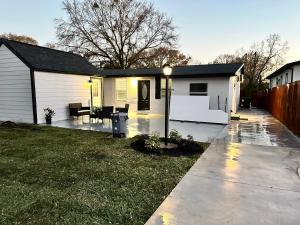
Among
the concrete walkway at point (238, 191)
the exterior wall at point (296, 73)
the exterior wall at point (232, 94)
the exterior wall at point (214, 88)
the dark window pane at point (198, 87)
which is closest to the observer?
the concrete walkway at point (238, 191)

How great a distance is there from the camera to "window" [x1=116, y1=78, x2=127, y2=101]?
1466 cm

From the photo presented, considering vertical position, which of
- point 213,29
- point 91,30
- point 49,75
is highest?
point 91,30

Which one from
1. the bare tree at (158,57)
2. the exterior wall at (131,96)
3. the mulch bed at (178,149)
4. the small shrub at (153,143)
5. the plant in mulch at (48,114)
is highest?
the bare tree at (158,57)

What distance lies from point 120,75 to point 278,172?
11.3 meters

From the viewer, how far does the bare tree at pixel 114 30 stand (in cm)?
2459

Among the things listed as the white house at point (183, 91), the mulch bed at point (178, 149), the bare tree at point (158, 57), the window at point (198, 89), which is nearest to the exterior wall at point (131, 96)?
the white house at point (183, 91)

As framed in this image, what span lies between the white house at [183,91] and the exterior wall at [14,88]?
16.9ft

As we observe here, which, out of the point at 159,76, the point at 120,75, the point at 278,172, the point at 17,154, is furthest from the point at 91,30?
the point at 278,172

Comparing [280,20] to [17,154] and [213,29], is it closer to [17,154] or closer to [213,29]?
[213,29]

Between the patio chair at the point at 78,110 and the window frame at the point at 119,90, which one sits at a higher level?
the window frame at the point at 119,90

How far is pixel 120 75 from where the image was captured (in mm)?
14289

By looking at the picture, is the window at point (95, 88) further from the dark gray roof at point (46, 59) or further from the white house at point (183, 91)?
the dark gray roof at point (46, 59)

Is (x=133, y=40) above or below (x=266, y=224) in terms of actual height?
above

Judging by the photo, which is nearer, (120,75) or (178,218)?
(178,218)
